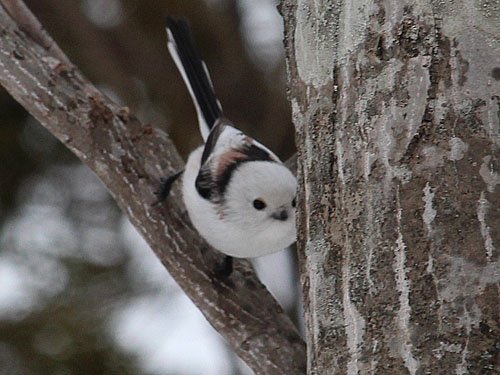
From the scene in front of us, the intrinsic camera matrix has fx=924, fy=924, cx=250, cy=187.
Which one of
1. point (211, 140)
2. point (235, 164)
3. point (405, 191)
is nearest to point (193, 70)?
point (211, 140)

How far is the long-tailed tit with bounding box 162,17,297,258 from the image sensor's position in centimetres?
201

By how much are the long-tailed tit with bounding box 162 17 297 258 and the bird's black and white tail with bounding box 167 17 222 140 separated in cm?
16

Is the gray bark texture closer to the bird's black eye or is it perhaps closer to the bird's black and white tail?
the bird's black eye

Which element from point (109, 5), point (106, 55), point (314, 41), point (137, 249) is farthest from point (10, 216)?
point (314, 41)

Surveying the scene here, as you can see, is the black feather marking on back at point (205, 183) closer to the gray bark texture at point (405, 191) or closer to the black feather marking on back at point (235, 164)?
the black feather marking on back at point (235, 164)

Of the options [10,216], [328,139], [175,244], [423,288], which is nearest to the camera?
[423,288]

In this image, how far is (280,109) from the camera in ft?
10.7

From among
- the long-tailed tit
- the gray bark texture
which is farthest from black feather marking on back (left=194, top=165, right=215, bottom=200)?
the gray bark texture

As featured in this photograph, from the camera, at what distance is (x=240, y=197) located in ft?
6.84

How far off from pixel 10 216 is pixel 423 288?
206 cm

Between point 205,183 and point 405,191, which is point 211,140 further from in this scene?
point 405,191

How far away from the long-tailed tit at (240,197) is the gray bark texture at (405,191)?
2.68 ft

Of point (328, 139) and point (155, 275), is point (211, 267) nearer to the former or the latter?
point (328, 139)

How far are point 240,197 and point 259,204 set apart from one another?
0.05 meters
